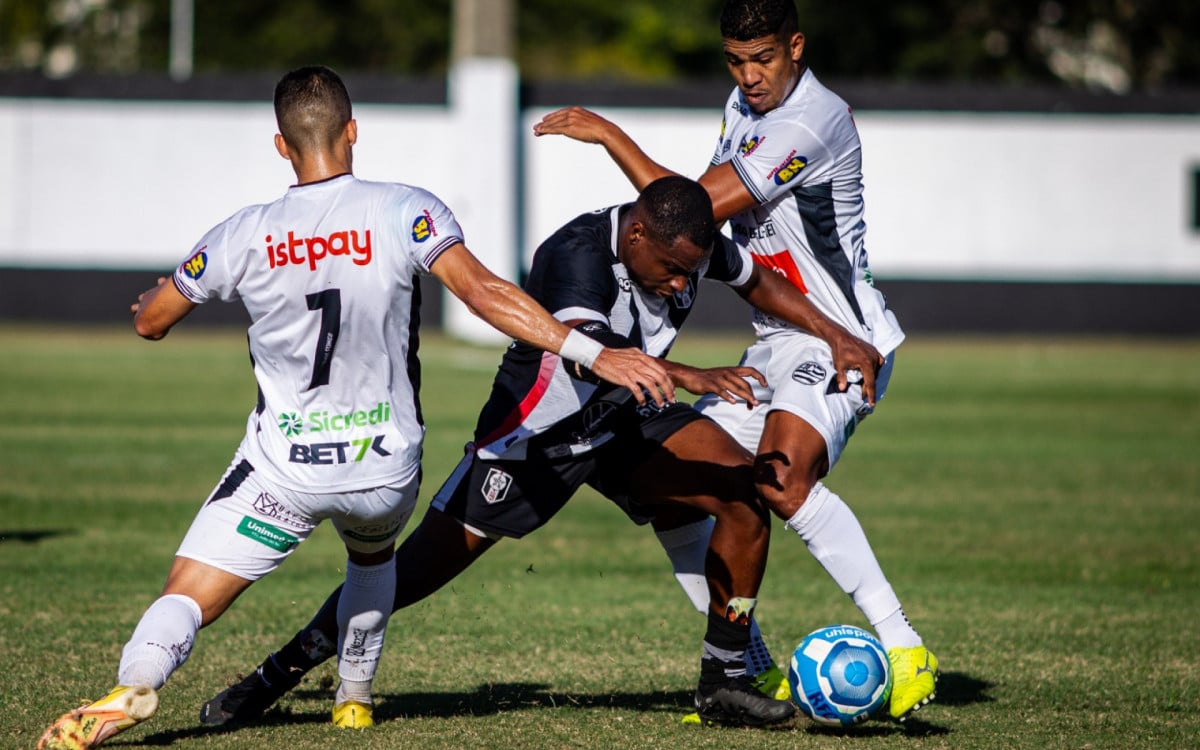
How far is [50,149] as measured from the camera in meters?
31.6

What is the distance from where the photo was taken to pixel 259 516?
5.24 metres

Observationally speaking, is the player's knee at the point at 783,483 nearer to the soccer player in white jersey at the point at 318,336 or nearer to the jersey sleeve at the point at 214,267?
the soccer player in white jersey at the point at 318,336

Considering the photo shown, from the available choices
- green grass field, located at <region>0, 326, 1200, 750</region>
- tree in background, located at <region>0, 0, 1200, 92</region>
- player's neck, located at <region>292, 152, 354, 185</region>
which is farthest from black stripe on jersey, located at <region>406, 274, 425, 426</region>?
tree in background, located at <region>0, 0, 1200, 92</region>

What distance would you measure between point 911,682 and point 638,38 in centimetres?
4978

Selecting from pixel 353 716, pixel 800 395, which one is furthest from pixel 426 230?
pixel 353 716

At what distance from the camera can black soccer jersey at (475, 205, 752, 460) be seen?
232 inches

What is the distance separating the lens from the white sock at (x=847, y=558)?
5.98 m

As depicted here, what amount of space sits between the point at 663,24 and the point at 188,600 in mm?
43435

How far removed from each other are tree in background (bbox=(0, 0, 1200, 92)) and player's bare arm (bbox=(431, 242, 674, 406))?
2907cm

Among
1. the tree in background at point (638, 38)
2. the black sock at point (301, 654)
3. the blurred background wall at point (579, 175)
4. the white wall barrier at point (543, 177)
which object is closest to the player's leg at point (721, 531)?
the black sock at point (301, 654)

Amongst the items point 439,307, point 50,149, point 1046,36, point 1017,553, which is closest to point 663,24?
point 1046,36

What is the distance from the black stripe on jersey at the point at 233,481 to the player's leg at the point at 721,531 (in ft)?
5.34

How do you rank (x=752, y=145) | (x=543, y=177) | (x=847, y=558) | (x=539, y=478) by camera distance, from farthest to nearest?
(x=543, y=177) → (x=752, y=145) → (x=539, y=478) → (x=847, y=558)

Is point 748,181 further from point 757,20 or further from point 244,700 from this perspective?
point 244,700
